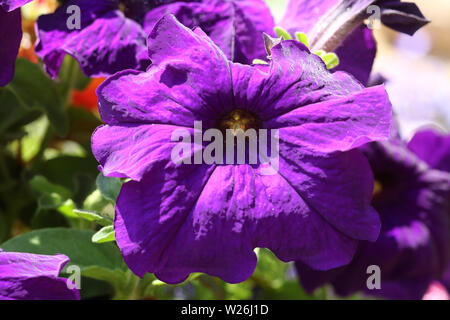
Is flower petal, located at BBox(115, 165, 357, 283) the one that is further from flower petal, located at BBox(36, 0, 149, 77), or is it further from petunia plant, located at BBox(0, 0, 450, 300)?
flower petal, located at BBox(36, 0, 149, 77)

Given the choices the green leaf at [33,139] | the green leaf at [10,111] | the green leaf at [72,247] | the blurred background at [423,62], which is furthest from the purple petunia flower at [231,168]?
the blurred background at [423,62]

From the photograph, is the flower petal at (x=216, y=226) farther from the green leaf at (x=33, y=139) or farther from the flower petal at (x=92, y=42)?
the green leaf at (x=33, y=139)

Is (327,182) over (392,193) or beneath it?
over

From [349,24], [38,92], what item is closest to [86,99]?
[38,92]

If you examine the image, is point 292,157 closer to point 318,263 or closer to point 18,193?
point 318,263

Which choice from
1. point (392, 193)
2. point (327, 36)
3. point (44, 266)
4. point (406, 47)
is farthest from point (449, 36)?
point (44, 266)

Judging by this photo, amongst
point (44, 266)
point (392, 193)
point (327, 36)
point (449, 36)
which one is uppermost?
point (327, 36)
